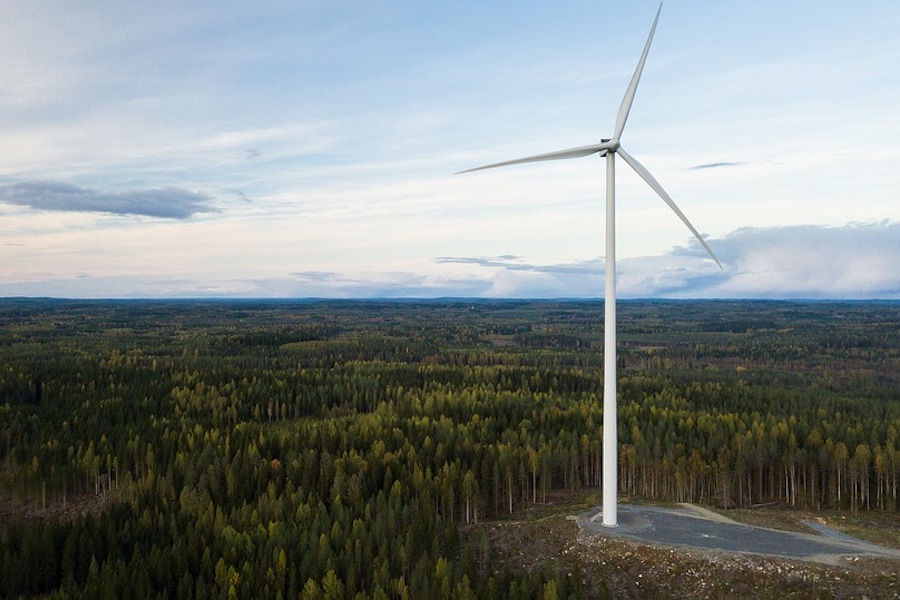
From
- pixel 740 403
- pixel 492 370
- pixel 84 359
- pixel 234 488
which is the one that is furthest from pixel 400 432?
pixel 84 359

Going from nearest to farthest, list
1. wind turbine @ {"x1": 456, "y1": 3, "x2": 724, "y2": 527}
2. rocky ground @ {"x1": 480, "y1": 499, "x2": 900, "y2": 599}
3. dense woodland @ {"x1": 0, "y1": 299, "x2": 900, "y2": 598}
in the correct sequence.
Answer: rocky ground @ {"x1": 480, "y1": 499, "x2": 900, "y2": 599}, wind turbine @ {"x1": 456, "y1": 3, "x2": 724, "y2": 527}, dense woodland @ {"x1": 0, "y1": 299, "x2": 900, "y2": 598}

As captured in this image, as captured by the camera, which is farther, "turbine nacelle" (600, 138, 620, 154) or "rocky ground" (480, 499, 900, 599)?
"turbine nacelle" (600, 138, 620, 154)

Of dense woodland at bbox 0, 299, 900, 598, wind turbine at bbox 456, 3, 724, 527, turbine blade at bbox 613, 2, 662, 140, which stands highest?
turbine blade at bbox 613, 2, 662, 140

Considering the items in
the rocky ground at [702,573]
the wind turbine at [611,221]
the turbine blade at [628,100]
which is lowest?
the rocky ground at [702,573]

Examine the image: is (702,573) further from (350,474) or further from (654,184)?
(350,474)

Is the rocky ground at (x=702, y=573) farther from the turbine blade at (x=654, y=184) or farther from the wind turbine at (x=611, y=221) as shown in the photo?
the turbine blade at (x=654, y=184)

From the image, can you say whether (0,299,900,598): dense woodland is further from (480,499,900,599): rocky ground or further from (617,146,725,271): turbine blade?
(617,146,725,271): turbine blade

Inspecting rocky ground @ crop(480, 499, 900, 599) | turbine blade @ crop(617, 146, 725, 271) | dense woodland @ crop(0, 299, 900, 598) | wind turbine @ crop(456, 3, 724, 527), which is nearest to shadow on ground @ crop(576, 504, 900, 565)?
rocky ground @ crop(480, 499, 900, 599)

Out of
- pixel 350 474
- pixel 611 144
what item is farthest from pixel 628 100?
pixel 350 474

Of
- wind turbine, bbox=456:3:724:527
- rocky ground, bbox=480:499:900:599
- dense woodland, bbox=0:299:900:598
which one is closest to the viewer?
rocky ground, bbox=480:499:900:599

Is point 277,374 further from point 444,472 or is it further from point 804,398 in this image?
point 804,398

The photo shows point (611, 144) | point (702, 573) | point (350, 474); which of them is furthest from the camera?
point (350, 474)

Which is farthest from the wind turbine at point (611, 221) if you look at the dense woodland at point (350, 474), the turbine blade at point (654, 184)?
the dense woodland at point (350, 474)
